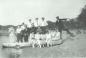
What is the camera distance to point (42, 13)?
2.33 meters

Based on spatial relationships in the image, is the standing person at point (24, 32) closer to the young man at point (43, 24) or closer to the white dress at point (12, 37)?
the white dress at point (12, 37)

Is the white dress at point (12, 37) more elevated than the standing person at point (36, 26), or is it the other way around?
the standing person at point (36, 26)

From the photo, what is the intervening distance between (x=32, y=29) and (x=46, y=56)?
387 mm

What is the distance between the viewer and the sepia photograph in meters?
2.29

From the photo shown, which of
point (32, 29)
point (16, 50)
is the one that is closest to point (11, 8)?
point (32, 29)

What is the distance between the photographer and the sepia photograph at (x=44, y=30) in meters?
2.29

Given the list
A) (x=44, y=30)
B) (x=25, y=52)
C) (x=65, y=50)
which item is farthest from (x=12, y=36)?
(x=65, y=50)

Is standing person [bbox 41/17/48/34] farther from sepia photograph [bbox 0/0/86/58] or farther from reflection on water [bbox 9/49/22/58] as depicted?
reflection on water [bbox 9/49/22/58]

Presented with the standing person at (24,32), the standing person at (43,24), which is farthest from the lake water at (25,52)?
the standing person at (43,24)

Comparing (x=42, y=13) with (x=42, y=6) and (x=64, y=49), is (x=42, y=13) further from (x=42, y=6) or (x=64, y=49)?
(x=64, y=49)

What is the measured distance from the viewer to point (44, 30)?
2.32m

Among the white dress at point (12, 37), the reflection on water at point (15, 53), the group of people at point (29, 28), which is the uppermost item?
the group of people at point (29, 28)

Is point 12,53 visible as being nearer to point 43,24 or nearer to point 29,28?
point 29,28

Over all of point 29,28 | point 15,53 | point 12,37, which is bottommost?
point 15,53
